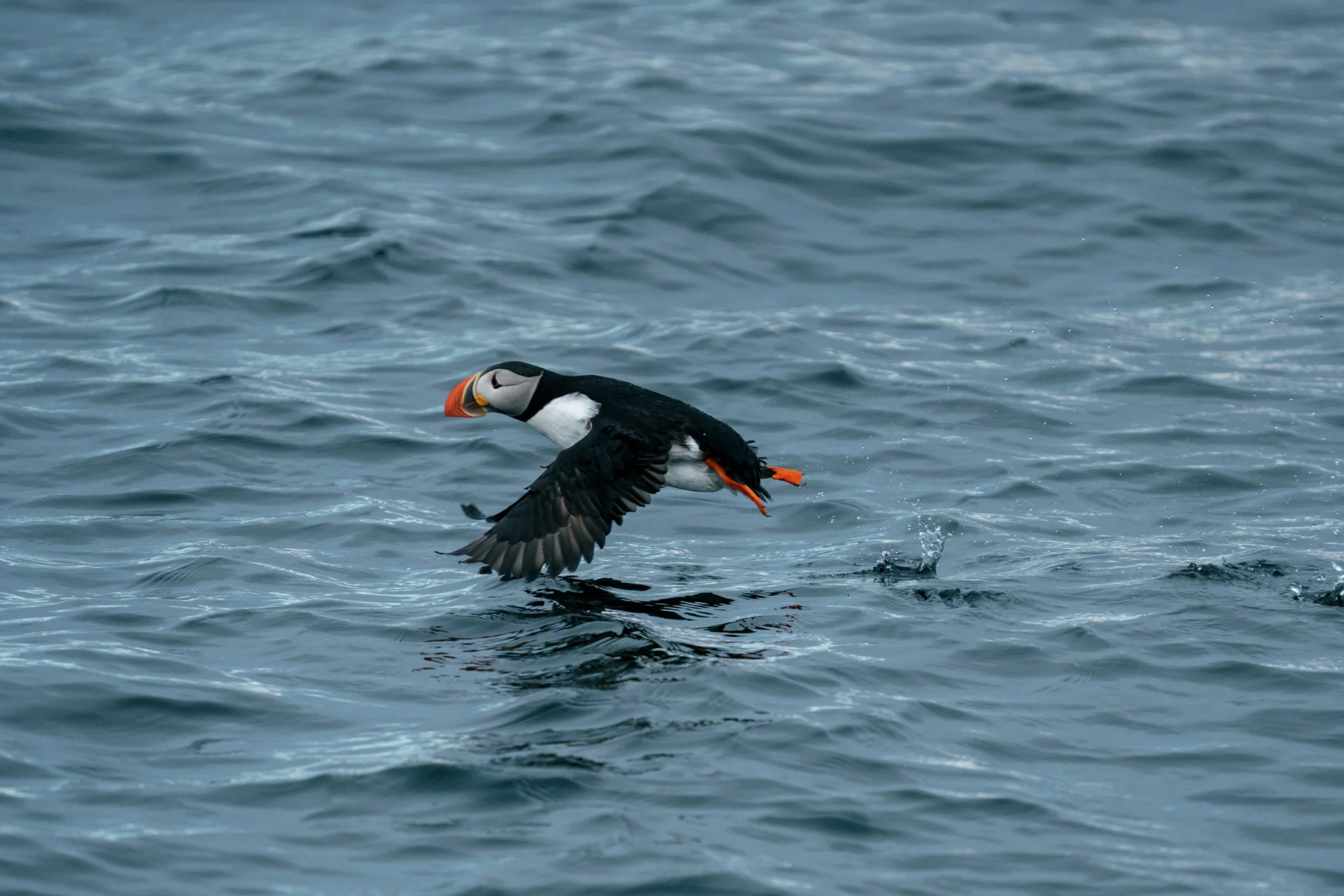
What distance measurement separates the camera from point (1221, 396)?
912 cm

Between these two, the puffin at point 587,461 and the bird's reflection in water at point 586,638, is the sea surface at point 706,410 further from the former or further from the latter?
the puffin at point 587,461

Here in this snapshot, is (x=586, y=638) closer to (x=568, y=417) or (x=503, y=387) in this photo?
(x=568, y=417)

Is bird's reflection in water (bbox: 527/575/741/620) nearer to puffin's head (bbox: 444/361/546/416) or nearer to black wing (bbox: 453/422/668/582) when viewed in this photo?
black wing (bbox: 453/422/668/582)

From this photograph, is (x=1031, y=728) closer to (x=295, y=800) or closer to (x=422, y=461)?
(x=295, y=800)

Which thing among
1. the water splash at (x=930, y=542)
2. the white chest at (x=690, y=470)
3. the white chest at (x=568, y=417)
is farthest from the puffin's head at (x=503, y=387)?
the water splash at (x=930, y=542)

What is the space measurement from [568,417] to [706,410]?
200 cm

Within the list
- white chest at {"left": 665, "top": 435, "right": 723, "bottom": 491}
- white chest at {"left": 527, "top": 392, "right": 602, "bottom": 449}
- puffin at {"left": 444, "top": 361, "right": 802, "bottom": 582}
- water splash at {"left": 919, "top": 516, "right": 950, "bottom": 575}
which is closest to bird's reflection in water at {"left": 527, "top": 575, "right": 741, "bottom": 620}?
puffin at {"left": 444, "top": 361, "right": 802, "bottom": 582}

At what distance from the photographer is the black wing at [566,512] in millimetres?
5887

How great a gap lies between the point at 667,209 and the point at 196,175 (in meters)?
3.84

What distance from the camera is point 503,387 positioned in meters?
6.89

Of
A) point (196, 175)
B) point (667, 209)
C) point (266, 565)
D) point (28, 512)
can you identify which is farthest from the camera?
point (196, 175)

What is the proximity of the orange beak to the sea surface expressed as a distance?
0.57m

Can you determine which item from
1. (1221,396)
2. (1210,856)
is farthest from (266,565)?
(1221,396)

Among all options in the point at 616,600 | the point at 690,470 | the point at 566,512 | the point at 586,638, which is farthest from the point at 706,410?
the point at 586,638
